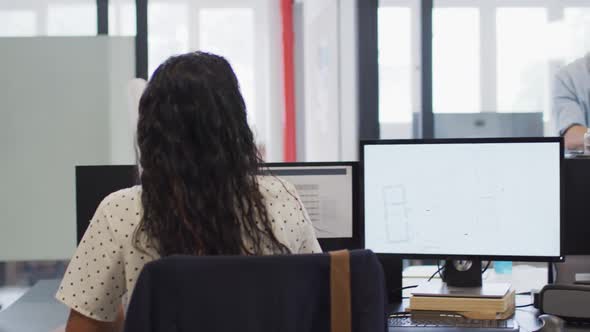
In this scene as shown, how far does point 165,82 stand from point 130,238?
0.80ft

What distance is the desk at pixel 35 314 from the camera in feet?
7.73

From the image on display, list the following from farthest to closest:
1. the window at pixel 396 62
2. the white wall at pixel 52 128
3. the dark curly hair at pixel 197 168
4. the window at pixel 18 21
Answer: the window at pixel 18 21 → the window at pixel 396 62 → the white wall at pixel 52 128 → the dark curly hair at pixel 197 168

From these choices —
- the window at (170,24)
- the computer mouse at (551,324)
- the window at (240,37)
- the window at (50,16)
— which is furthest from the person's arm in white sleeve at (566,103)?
the window at (170,24)

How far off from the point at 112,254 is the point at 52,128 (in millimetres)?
4218

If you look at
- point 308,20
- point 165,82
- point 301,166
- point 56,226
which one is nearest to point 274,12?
point 308,20

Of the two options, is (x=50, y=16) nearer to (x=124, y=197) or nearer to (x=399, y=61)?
(x=399, y=61)

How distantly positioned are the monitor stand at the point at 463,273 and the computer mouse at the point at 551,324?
21cm

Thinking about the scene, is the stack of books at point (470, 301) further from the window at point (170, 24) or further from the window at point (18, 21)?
the window at point (170, 24)

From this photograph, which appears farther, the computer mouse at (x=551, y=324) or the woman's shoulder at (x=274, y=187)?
the computer mouse at (x=551, y=324)

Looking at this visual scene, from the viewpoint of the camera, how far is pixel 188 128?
131 centimetres

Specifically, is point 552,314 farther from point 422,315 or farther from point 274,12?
point 274,12

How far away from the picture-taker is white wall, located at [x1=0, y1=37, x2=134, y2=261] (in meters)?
5.14

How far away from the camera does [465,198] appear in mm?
2021

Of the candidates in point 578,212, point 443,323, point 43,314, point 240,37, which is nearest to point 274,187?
point 443,323
